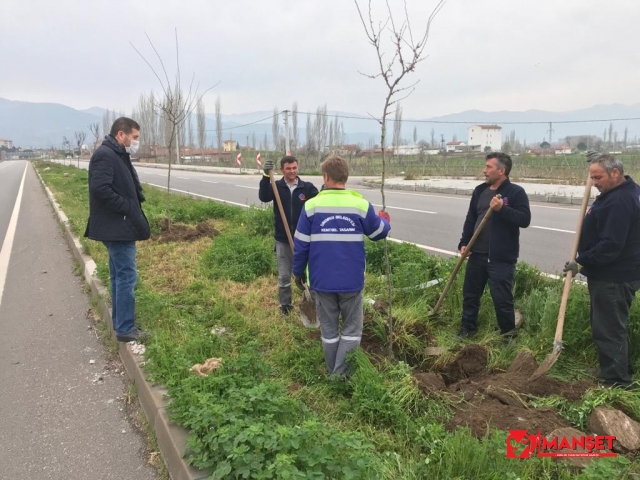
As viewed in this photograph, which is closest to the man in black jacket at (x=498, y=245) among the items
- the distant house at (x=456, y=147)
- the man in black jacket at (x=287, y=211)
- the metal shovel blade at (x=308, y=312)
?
the metal shovel blade at (x=308, y=312)

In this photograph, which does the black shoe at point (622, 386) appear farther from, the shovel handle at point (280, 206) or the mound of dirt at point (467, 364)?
the shovel handle at point (280, 206)

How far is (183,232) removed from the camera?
8266 millimetres

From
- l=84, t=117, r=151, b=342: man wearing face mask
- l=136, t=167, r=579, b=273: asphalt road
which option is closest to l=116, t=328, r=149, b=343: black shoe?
l=84, t=117, r=151, b=342: man wearing face mask

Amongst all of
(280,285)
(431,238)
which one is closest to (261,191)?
(280,285)

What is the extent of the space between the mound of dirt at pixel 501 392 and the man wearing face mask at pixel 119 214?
8.84 ft

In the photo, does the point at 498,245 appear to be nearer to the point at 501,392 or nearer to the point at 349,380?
the point at 501,392

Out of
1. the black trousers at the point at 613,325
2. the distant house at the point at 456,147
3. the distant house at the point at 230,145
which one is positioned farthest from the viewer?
the distant house at the point at 456,147

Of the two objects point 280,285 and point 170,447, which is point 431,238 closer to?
point 280,285

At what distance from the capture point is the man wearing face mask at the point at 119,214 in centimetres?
376

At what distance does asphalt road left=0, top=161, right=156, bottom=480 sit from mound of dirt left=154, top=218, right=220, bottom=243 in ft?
5.94

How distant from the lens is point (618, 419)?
2.55m

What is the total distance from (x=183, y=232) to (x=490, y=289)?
5.93 m

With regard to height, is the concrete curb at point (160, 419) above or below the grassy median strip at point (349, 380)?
below

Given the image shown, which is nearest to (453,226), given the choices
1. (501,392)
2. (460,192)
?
(460,192)
